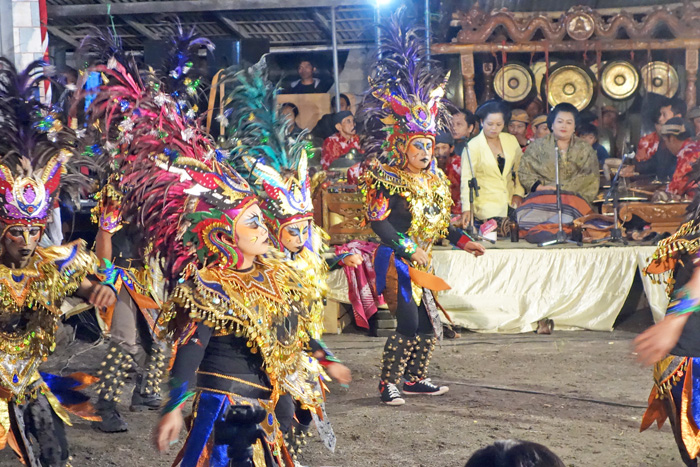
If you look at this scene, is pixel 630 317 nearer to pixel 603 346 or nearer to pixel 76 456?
pixel 603 346

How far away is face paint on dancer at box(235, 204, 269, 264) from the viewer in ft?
10.9

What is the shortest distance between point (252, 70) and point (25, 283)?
5.22 ft

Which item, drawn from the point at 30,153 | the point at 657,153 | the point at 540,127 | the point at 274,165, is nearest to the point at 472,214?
the point at 540,127

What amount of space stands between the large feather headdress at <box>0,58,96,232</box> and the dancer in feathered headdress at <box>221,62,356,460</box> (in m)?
0.90

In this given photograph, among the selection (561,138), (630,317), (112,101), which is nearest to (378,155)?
(112,101)

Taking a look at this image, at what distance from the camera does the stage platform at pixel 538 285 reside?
843 cm

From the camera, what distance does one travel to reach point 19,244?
400 centimetres

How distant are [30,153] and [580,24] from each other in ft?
35.6

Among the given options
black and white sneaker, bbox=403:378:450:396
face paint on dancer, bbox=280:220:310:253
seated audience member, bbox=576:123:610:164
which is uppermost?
seated audience member, bbox=576:123:610:164

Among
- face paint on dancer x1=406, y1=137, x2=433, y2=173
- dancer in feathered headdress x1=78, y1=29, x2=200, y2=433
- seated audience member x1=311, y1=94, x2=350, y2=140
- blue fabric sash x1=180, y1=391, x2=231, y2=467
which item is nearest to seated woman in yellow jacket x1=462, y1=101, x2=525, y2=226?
seated audience member x1=311, y1=94, x2=350, y2=140

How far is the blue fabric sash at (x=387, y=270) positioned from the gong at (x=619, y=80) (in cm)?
926

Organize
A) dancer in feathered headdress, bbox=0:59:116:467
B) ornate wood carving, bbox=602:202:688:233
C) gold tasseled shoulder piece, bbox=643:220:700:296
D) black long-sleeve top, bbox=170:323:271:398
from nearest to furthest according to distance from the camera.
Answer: black long-sleeve top, bbox=170:323:271:398 → gold tasseled shoulder piece, bbox=643:220:700:296 → dancer in feathered headdress, bbox=0:59:116:467 → ornate wood carving, bbox=602:202:688:233

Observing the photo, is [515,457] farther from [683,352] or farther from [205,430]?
[683,352]

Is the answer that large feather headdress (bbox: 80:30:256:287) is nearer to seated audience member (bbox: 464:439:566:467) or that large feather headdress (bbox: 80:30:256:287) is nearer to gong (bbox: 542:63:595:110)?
seated audience member (bbox: 464:439:566:467)
